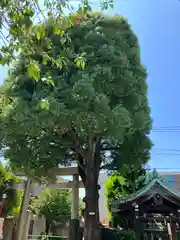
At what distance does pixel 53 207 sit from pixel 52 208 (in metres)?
0.11

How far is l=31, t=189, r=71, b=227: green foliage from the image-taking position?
629 inches

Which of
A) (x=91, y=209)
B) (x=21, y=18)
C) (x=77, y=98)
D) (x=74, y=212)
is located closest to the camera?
(x=21, y=18)

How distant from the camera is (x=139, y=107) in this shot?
740cm

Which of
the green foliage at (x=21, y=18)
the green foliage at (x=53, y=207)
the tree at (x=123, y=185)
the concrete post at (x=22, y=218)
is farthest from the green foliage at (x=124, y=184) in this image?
the green foliage at (x=21, y=18)

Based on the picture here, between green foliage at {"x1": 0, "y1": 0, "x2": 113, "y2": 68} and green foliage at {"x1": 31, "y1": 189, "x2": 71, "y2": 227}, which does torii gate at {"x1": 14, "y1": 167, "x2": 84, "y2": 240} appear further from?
green foliage at {"x1": 0, "y1": 0, "x2": 113, "y2": 68}

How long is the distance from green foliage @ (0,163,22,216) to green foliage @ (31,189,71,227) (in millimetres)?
6296

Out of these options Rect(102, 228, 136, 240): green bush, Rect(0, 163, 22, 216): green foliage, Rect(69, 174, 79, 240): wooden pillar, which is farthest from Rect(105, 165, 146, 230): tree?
Rect(0, 163, 22, 216): green foliage

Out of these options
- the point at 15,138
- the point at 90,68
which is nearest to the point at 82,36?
the point at 90,68

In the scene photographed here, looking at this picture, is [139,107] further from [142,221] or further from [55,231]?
[55,231]

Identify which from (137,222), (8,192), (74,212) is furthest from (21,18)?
(8,192)

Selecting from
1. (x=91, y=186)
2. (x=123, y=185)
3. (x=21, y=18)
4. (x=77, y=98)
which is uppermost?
(x=77, y=98)

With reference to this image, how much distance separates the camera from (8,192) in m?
9.39

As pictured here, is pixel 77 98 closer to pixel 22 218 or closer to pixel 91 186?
pixel 91 186

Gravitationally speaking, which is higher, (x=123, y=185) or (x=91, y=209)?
(x=123, y=185)
